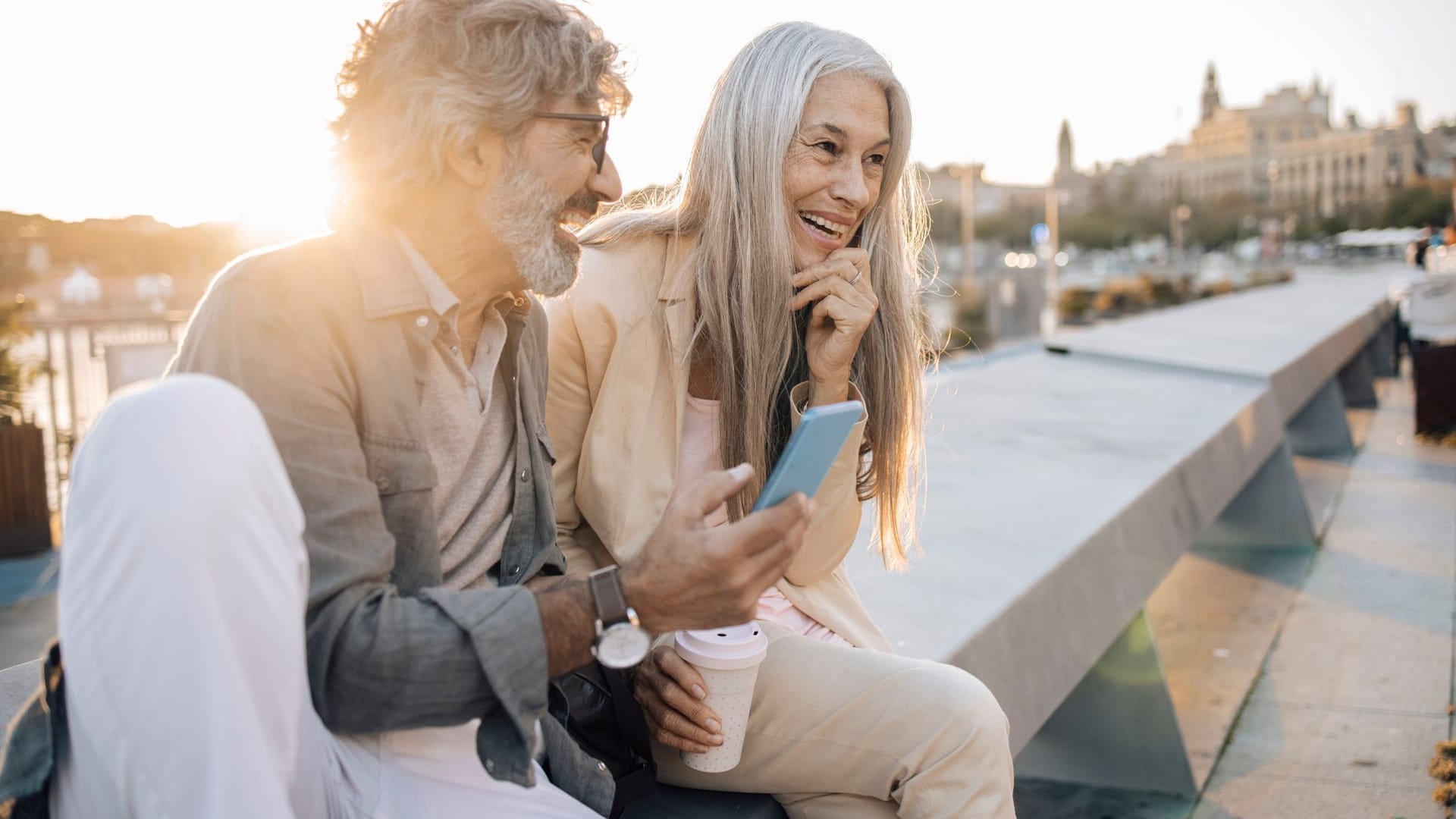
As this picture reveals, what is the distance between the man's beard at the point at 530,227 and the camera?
73.1 inches

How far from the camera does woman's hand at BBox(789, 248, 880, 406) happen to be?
2492 millimetres

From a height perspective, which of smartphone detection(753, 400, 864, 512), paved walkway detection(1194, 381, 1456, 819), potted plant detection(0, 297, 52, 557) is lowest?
paved walkway detection(1194, 381, 1456, 819)

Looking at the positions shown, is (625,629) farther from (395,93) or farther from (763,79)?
(763,79)

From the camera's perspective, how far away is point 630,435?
2.46 meters

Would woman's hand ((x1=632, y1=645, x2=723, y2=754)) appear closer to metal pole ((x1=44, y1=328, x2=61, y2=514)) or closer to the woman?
the woman

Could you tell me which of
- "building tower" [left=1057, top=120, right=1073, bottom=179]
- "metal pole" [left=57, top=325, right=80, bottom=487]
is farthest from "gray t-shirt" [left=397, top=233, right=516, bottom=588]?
"building tower" [left=1057, top=120, right=1073, bottom=179]

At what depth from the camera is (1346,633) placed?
558 centimetres

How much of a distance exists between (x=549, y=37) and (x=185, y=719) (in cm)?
114

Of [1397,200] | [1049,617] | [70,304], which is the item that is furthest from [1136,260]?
[1049,617]

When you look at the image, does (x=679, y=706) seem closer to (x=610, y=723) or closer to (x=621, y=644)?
(x=610, y=723)

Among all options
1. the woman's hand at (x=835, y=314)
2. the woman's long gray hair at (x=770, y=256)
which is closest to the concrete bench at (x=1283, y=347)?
the woman's long gray hair at (x=770, y=256)

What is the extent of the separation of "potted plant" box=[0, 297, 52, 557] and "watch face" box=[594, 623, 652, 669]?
21.9 feet

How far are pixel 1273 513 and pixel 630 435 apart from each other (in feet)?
19.7

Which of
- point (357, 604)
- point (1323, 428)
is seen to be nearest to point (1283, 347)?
point (1323, 428)
